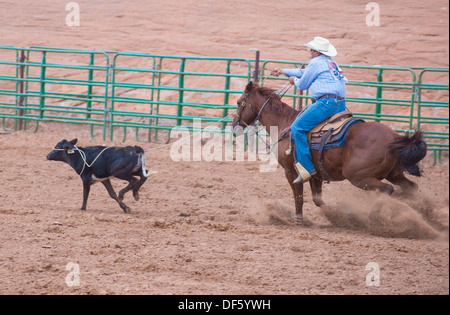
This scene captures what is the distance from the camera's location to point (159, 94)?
1335cm

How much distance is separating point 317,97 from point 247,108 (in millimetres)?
1193

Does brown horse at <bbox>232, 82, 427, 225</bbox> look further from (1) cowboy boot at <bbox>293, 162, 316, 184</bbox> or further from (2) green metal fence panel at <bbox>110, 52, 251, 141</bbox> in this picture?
(2) green metal fence panel at <bbox>110, 52, 251, 141</bbox>

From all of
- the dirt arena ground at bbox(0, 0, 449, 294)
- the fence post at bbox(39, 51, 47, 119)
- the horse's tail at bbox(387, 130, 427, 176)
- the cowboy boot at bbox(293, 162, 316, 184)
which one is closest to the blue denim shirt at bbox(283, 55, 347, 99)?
the cowboy boot at bbox(293, 162, 316, 184)

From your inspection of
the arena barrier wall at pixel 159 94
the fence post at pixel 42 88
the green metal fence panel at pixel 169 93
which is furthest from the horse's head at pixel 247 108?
the fence post at pixel 42 88

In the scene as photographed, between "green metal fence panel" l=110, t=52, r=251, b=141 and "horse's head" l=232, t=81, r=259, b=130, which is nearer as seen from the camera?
"horse's head" l=232, t=81, r=259, b=130

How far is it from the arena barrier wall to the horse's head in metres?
4.31

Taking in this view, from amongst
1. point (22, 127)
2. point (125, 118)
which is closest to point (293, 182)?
point (125, 118)

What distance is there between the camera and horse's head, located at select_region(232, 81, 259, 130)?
286 inches

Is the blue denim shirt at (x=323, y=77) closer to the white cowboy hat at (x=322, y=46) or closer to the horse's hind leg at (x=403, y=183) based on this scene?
the white cowboy hat at (x=322, y=46)

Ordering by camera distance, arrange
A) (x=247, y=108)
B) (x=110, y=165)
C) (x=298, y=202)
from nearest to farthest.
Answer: (x=298, y=202), (x=110, y=165), (x=247, y=108)

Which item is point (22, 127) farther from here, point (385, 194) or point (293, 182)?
point (385, 194)

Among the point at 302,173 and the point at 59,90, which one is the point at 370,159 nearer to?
the point at 302,173

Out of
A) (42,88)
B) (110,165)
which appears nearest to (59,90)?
(42,88)

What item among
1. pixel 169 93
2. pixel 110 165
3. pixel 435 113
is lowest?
pixel 110 165
